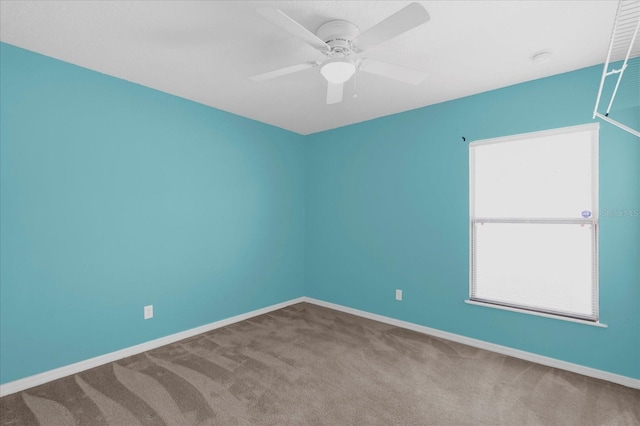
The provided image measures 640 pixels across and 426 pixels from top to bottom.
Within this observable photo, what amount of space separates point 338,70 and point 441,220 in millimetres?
2108

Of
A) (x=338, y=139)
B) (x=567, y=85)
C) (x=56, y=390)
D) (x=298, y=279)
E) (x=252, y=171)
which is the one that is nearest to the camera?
(x=56, y=390)

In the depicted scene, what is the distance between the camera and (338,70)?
1.99 metres

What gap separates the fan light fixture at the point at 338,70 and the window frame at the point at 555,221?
181 cm

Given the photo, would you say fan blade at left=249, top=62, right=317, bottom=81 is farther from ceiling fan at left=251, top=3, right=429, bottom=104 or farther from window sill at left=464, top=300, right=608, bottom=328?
window sill at left=464, top=300, right=608, bottom=328

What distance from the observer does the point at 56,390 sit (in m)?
2.32

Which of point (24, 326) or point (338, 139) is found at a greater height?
point (338, 139)

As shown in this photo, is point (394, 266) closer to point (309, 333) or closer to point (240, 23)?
point (309, 333)

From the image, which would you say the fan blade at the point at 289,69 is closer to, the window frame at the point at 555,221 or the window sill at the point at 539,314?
the window frame at the point at 555,221

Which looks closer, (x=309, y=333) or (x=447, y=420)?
(x=447, y=420)

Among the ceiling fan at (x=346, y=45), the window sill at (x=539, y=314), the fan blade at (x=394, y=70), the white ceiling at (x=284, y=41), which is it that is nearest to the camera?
the ceiling fan at (x=346, y=45)

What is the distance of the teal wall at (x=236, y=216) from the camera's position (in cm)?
241

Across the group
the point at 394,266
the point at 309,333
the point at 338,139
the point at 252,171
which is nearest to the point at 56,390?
the point at 309,333

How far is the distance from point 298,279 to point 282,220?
0.93 m

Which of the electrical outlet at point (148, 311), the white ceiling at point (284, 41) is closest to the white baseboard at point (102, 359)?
the electrical outlet at point (148, 311)
